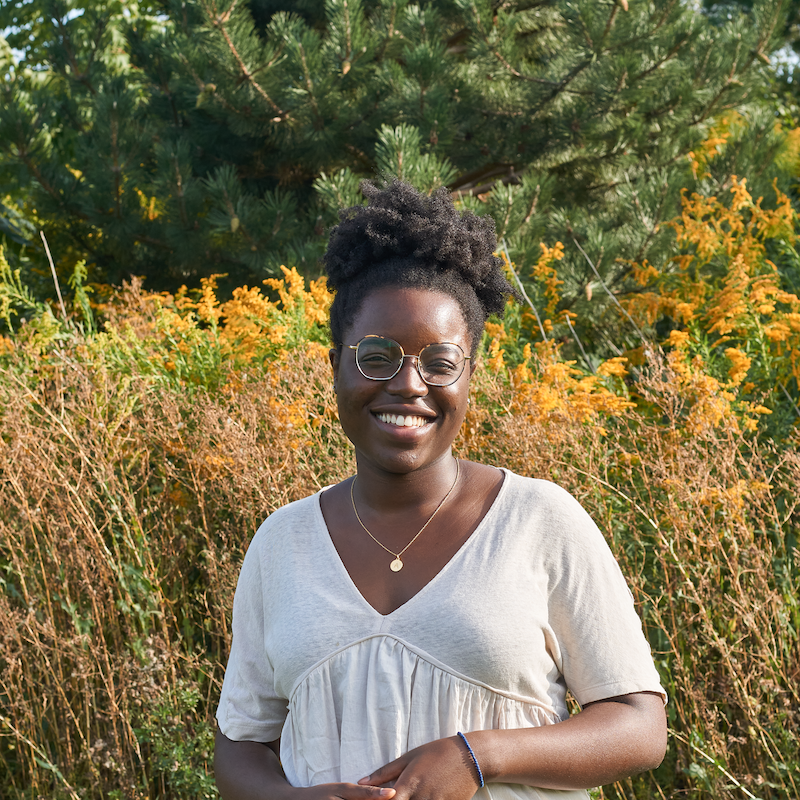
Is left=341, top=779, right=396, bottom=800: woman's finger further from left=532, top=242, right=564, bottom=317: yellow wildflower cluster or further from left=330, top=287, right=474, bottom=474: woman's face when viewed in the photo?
left=532, top=242, right=564, bottom=317: yellow wildflower cluster

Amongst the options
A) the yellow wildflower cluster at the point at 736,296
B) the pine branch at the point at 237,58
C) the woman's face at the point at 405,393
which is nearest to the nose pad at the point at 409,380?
the woman's face at the point at 405,393

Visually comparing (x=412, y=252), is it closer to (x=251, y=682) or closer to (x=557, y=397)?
(x=251, y=682)

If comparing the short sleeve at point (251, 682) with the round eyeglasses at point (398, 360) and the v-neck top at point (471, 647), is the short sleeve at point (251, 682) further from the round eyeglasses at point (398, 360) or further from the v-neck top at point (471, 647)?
the round eyeglasses at point (398, 360)

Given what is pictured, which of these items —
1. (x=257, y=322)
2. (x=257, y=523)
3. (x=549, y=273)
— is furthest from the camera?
(x=549, y=273)

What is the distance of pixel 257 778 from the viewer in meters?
1.34

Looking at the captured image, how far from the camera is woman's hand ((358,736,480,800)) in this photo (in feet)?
3.76

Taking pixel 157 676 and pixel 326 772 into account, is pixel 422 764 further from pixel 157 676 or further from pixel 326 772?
pixel 157 676

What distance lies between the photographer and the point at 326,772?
1275 millimetres

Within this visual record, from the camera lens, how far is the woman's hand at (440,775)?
1.15 meters

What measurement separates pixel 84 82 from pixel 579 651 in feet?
21.2

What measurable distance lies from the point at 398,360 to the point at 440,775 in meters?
0.63

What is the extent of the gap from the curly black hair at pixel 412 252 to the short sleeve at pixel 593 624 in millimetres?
420

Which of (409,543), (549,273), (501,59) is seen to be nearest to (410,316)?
(409,543)

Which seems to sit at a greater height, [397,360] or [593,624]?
[397,360]
